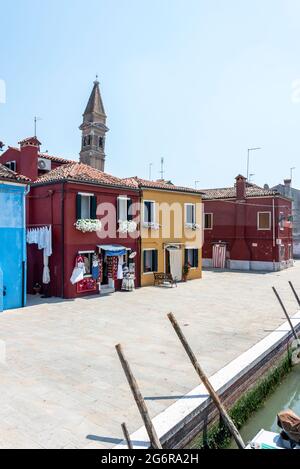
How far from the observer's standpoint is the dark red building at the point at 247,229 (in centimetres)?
2991

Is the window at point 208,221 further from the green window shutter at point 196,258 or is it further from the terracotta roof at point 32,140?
the terracotta roof at point 32,140

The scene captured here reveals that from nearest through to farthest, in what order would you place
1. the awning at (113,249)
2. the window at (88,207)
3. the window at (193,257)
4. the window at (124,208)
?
the window at (88,207)
the awning at (113,249)
the window at (124,208)
the window at (193,257)

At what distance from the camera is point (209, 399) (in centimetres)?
625

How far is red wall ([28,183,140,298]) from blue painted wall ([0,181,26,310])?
7.19 feet

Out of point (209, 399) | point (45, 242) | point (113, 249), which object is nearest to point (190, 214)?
point (113, 249)

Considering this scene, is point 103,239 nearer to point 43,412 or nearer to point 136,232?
point 136,232

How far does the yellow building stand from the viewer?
67.1 feet

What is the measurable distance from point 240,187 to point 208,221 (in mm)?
4485

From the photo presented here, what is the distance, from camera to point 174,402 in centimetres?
609

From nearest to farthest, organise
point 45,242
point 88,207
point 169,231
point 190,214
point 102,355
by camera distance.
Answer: point 102,355
point 45,242
point 88,207
point 169,231
point 190,214

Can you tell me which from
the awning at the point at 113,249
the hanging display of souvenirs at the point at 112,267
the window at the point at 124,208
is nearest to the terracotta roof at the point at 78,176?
the window at the point at 124,208

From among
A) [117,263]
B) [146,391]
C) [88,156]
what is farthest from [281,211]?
[146,391]

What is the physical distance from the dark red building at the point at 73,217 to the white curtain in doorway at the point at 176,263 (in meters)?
3.01

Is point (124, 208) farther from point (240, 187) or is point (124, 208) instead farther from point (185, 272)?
point (240, 187)
